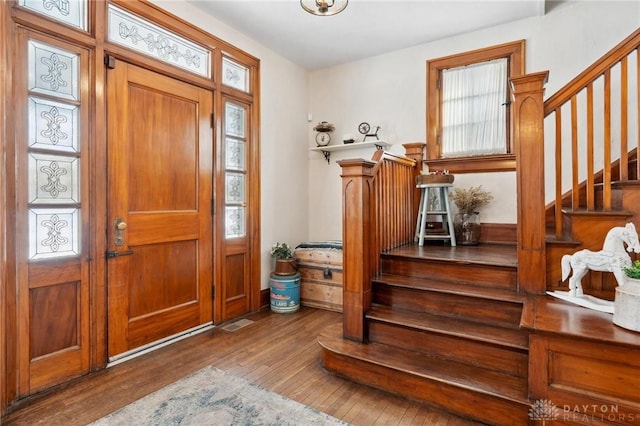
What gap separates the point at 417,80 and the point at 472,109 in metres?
0.73

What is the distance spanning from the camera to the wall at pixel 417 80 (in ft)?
9.97

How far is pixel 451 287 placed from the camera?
7.86 ft

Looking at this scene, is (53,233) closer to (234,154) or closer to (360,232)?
(234,154)

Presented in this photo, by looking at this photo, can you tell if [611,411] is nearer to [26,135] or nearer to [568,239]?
[568,239]

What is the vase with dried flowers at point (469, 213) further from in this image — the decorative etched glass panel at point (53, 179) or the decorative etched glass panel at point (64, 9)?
the decorative etched glass panel at point (64, 9)

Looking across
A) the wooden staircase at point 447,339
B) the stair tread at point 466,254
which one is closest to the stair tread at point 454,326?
the wooden staircase at point 447,339

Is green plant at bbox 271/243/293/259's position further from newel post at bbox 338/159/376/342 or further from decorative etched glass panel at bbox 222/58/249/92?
decorative etched glass panel at bbox 222/58/249/92

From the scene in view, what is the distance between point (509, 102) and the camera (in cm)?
337

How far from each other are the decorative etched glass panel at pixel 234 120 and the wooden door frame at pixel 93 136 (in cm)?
17

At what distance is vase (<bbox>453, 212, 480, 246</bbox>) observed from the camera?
3.38m

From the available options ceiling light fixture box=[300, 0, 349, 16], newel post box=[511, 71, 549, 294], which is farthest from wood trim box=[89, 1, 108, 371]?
newel post box=[511, 71, 549, 294]

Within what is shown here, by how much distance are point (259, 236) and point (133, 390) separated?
190 centimetres

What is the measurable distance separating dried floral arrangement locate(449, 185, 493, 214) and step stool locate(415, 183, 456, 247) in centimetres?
15

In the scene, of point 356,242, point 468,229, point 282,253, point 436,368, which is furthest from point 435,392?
point 282,253
